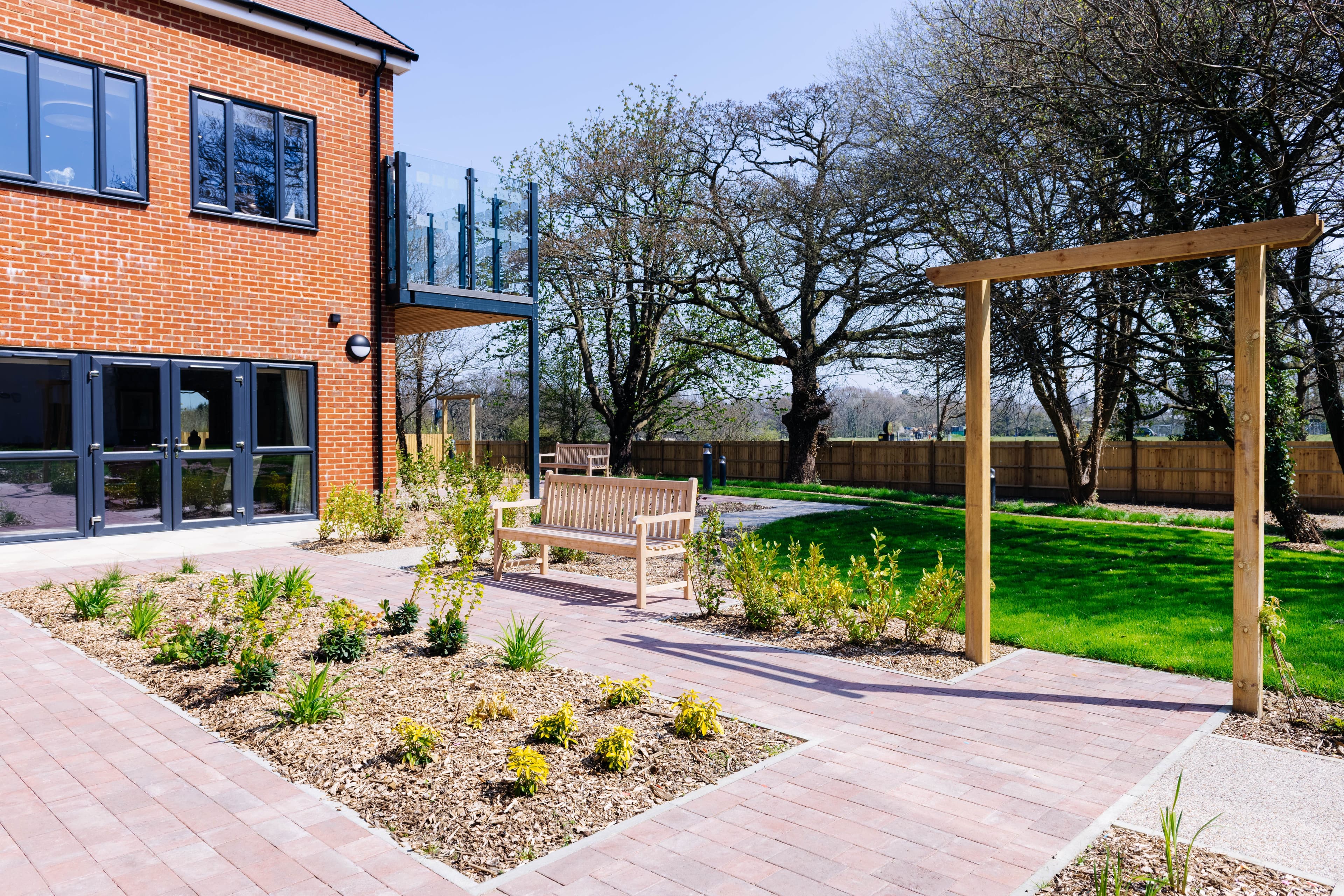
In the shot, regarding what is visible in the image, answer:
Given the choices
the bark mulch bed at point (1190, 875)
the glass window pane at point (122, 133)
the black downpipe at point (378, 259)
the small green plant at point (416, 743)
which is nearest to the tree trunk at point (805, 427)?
the black downpipe at point (378, 259)

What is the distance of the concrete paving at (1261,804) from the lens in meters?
3.14

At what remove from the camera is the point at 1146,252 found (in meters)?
5.07

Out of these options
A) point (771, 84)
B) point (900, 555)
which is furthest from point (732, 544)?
point (771, 84)

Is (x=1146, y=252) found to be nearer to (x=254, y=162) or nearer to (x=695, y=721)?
(x=695, y=721)

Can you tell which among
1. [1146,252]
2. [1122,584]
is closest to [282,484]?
[1122,584]

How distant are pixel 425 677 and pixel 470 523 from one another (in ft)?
13.9

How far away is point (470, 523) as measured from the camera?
9.30 metres

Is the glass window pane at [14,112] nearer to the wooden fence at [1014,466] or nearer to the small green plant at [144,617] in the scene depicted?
the small green plant at [144,617]

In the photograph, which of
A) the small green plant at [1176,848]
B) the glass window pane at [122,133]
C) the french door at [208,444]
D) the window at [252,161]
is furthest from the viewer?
the window at [252,161]

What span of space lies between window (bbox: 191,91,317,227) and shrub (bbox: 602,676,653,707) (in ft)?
32.5

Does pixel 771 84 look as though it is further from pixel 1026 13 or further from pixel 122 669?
pixel 122 669

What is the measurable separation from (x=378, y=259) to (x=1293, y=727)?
1247 cm

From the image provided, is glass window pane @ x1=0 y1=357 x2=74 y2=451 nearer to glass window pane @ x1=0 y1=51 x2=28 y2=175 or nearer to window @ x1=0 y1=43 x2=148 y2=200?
window @ x1=0 y1=43 x2=148 y2=200

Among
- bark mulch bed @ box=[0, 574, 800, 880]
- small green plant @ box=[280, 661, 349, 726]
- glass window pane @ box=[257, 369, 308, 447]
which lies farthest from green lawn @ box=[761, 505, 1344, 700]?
glass window pane @ box=[257, 369, 308, 447]
